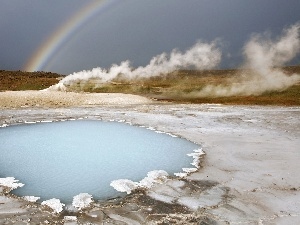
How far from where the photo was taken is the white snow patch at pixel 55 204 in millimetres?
5520

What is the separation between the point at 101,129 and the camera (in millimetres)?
13961

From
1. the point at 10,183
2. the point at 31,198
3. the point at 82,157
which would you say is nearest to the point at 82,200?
the point at 31,198

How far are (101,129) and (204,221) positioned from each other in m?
9.36

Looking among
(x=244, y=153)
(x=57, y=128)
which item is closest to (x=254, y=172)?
(x=244, y=153)

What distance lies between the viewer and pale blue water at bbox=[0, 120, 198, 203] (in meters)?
6.82

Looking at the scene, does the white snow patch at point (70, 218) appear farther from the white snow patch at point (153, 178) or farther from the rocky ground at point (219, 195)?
the white snow patch at point (153, 178)

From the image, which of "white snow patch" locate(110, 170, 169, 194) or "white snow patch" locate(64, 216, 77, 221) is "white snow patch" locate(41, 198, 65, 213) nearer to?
"white snow patch" locate(64, 216, 77, 221)

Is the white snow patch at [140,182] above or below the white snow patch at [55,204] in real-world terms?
above

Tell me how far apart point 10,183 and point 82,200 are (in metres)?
2.02

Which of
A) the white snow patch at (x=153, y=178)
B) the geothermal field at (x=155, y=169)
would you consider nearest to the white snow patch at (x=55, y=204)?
the geothermal field at (x=155, y=169)

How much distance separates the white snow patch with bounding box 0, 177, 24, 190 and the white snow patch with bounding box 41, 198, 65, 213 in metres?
1.26

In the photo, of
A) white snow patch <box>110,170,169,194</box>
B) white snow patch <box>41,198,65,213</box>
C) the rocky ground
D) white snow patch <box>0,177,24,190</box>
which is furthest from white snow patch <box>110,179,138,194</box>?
white snow patch <box>0,177,24,190</box>

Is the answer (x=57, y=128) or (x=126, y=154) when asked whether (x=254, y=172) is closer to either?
(x=126, y=154)

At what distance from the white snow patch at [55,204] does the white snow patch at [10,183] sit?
4.15ft
